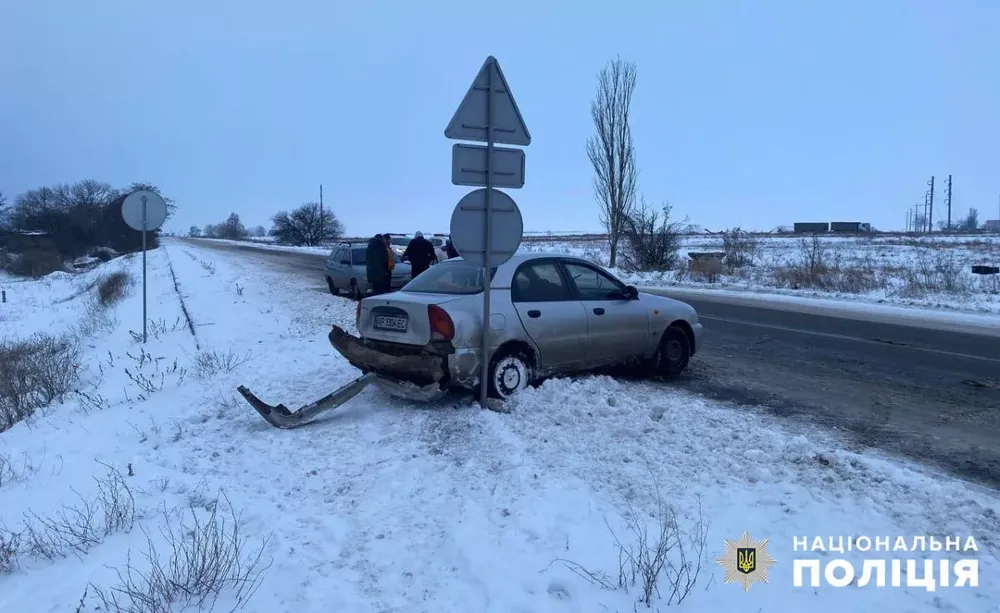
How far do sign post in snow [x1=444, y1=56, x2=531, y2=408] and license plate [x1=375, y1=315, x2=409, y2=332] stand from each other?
79 centimetres

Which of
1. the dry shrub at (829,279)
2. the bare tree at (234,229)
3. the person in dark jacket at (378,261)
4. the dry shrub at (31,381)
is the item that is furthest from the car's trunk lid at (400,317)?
the bare tree at (234,229)

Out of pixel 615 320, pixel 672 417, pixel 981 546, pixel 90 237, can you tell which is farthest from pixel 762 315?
pixel 90 237

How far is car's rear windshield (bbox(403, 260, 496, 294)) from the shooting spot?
6996mm

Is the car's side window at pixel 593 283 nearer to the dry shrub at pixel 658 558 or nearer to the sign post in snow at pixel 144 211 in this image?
the dry shrub at pixel 658 558

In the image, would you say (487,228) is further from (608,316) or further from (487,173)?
(608,316)

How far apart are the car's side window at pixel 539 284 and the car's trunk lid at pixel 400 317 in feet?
2.26

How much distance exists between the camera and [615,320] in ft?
25.3

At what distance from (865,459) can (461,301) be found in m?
3.53

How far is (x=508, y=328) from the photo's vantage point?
668 centimetres

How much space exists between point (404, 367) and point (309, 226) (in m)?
79.6

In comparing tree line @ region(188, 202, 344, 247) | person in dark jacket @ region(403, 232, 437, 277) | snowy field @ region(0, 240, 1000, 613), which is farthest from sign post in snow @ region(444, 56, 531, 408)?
tree line @ region(188, 202, 344, 247)

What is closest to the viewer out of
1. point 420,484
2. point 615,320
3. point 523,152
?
point 420,484

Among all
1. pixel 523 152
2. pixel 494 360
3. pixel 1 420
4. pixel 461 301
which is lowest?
pixel 1 420

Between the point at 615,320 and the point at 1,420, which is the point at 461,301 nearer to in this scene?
the point at 615,320
